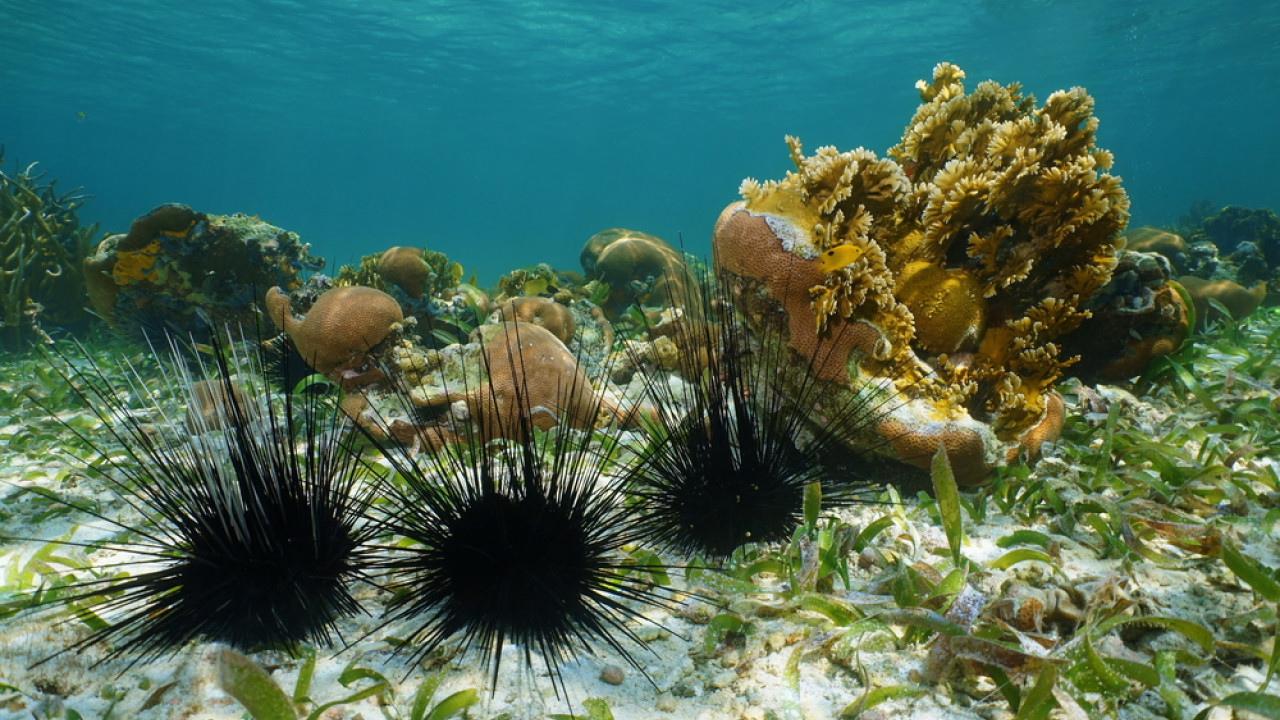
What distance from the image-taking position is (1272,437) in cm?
314

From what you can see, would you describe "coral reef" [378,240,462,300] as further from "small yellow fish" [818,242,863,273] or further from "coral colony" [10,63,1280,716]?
"small yellow fish" [818,242,863,273]

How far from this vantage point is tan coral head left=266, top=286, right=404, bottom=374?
4848 millimetres

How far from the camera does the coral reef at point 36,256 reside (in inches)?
357

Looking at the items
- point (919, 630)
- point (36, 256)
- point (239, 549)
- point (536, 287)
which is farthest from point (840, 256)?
point (36, 256)

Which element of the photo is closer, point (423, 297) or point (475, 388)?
point (475, 388)

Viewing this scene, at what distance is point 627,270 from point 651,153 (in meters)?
93.1

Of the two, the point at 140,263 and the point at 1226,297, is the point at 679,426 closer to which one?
the point at 140,263

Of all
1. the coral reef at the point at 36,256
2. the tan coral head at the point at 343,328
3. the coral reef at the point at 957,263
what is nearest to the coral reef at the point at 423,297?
the tan coral head at the point at 343,328

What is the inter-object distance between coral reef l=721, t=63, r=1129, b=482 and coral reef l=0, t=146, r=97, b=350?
11309 mm

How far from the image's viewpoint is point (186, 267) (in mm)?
7109

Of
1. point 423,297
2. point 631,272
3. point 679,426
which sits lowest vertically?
Answer: point 679,426

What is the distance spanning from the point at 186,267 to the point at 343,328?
151 inches

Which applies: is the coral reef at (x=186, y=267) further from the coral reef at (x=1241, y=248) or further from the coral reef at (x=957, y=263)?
the coral reef at (x=1241, y=248)

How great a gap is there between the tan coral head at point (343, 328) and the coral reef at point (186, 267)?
2810 millimetres
